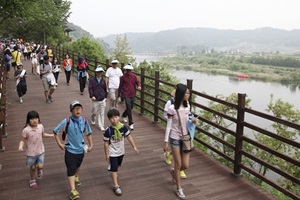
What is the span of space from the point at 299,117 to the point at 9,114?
24338mm

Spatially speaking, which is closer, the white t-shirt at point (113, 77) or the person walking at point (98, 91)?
the person walking at point (98, 91)

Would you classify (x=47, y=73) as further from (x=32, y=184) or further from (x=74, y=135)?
(x=74, y=135)

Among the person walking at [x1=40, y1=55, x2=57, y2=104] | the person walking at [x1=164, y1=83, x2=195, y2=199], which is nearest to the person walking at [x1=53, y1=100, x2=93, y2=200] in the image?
the person walking at [x1=164, y1=83, x2=195, y2=199]

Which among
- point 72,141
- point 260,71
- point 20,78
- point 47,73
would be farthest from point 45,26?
point 260,71

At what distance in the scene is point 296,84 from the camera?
272 feet

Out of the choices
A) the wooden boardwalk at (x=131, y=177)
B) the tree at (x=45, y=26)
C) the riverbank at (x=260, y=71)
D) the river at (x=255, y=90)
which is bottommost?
the river at (x=255, y=90)

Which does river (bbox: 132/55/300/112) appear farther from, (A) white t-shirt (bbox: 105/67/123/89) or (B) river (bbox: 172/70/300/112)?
(A) white t-shirt (bbox: 105/67/123/89)

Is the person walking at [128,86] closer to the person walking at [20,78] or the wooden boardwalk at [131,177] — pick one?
the wooden boardwalk at [131,177]

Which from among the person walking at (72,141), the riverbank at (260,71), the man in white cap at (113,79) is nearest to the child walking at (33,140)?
the person walking at (72,141)

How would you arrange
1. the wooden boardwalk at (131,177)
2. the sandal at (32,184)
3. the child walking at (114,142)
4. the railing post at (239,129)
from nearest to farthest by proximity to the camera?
1. the child walking at (114,142)
2. the wooden boardwalk at (131,177)
3. the sandal at (32,184)
4. the railing post at (239,129)

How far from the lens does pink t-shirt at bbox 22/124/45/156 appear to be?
4.60 m

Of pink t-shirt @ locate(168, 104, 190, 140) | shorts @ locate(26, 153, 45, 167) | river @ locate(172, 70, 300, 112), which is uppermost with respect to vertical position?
pink t-shirt @ locate(168, 104, 190, 140)

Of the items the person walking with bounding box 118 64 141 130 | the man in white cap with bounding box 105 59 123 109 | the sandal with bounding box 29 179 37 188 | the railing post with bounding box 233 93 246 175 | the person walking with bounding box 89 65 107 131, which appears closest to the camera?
the sandal with bounding box 29 179 37 188

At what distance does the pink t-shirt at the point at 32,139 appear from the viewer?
460 centimetres
